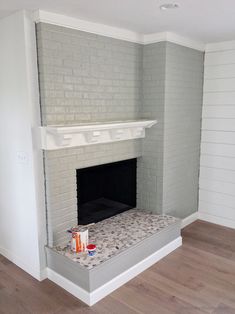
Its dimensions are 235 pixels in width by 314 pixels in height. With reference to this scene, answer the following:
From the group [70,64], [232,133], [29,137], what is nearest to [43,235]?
[29,137]

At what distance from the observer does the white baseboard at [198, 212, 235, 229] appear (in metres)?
3.88

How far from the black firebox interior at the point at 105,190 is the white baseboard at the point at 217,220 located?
3.72ft

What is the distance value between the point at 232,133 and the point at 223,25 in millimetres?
1370

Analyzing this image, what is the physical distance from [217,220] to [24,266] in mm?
2576

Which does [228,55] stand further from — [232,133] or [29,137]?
[29,137]

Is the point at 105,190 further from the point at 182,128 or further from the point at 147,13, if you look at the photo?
the point at 147,13

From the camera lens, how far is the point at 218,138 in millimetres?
3832

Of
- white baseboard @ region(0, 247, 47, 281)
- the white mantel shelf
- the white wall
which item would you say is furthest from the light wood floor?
the white mantel shelf

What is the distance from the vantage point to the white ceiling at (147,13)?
7.22 ft

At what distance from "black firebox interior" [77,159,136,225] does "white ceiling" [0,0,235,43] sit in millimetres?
1475

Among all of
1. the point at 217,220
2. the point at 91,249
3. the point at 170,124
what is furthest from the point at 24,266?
the point at 217,220

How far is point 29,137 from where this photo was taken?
2527 mm

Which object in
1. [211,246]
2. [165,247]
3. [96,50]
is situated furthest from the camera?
[211,246]

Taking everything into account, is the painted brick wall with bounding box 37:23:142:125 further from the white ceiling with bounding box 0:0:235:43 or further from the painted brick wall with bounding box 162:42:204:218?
the painted brick wall with bounding box 162:42:204:218
